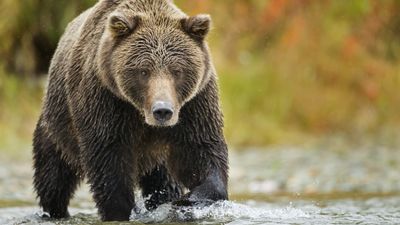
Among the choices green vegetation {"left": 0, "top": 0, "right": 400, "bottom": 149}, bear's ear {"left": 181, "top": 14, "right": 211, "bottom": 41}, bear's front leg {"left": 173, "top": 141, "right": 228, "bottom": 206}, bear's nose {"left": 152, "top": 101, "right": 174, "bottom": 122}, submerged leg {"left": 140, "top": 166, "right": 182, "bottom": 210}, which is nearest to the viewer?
bear's nose {"left": 152, "top": 101, "right": 174, "bottom": 122}

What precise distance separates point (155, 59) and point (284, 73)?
8.93 meters

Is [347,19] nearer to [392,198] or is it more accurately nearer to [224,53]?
[224,53]

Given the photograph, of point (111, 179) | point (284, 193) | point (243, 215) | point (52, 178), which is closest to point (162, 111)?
point (111, 179)

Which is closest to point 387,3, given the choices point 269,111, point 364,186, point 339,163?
point 269,111

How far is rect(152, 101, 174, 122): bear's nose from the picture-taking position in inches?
247

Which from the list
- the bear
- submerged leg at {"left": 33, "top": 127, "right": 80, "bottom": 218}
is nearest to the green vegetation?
submerged leg at {"left": 33, "top": 127, "right": 80, "bottom": 218}

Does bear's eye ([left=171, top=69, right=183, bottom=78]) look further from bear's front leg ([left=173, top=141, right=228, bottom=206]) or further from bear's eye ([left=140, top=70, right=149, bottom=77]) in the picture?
bear's front leg ([left=173, top=141, right=228, bottom=206])

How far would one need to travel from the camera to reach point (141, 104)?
662 cm

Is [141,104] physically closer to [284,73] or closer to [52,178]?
[52,178]

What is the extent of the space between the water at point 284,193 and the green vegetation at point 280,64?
1172mm

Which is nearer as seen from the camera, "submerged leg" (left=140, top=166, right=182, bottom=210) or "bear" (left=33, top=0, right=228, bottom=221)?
"bear" (left=33, top=0, right=228, bottom=221)

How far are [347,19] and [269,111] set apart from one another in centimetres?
203

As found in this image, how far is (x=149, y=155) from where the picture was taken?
7160mm

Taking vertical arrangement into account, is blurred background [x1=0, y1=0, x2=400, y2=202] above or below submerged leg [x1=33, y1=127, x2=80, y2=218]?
above
